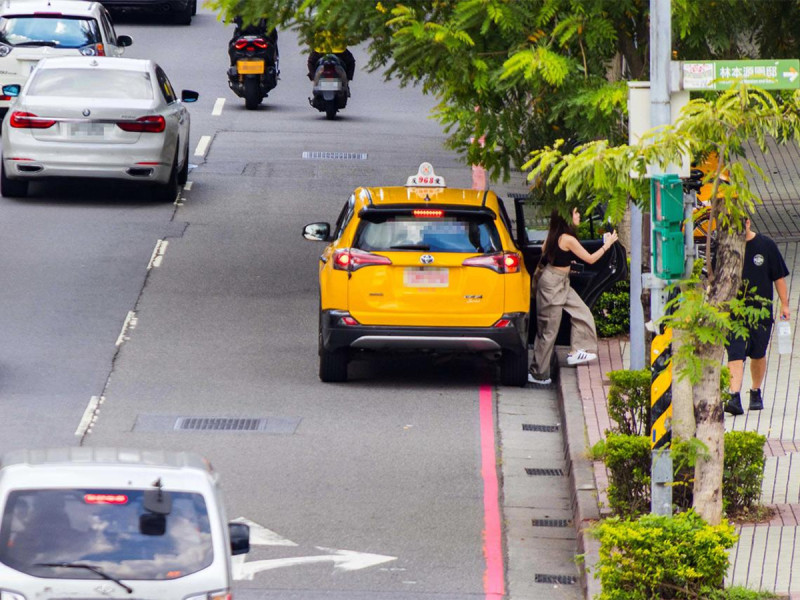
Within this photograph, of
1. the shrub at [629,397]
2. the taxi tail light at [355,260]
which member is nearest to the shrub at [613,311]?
the taxi tail light at [355,260]

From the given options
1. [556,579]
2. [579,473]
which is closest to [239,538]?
[556,579]

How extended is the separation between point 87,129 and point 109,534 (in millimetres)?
14271

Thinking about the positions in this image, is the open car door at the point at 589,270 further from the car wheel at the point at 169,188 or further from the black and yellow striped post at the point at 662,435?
the car wheel at the point at 169,188

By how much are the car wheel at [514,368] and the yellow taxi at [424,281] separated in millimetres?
462

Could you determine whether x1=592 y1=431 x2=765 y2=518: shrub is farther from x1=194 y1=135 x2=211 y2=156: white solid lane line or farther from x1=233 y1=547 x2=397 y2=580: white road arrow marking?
x1=194 y1=135 x2=211 y2=156: white solid lane line

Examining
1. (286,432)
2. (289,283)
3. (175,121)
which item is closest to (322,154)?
(175,121)

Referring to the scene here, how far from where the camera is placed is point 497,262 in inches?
569

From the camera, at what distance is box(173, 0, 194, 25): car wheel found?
42.4m

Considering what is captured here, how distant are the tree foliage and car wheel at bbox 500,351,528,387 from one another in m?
1.73

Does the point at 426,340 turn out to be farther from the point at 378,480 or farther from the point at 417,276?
the point at 378,480

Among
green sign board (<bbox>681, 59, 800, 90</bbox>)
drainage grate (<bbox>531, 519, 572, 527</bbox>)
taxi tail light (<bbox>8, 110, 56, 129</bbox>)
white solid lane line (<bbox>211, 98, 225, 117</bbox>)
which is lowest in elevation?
white solid lane line (<bbox>211, 98, 225, 117</bbox>)

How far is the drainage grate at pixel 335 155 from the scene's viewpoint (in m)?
26.8

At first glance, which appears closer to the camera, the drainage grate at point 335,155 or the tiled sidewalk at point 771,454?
the tiled sidewalk at point 771,454

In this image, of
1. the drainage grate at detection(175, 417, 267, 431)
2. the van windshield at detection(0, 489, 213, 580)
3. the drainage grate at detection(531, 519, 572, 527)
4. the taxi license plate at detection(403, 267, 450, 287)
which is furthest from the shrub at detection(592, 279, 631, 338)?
the van windshield at detection(0, 489, 213, 580)
